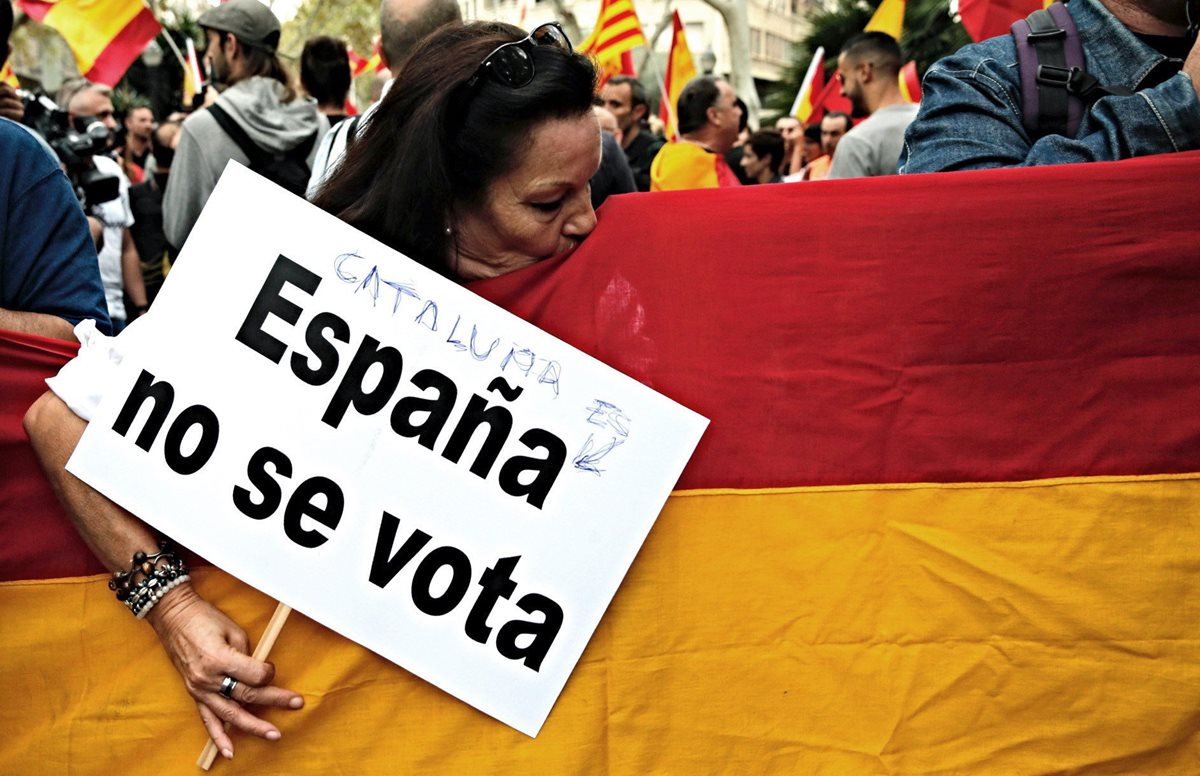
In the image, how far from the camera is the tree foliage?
20672mm

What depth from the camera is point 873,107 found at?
6.01 meters

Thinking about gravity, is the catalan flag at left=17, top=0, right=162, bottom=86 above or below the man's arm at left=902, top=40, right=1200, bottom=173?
below

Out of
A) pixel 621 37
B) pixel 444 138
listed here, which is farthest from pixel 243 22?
pixel 621 37

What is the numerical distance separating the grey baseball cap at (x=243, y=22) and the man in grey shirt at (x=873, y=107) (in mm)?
2446

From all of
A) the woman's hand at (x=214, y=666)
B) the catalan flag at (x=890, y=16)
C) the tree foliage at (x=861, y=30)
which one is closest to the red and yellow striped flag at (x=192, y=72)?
the catalan flag at (x=890, y=16)

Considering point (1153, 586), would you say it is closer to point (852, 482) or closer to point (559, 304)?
point (852, 482)

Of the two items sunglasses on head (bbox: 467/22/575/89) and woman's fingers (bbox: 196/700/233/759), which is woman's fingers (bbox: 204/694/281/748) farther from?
sunglasses on head (bbox: 467/22/575/89)

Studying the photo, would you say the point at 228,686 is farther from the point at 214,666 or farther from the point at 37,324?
the point at 37,324

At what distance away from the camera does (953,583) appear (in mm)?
2039

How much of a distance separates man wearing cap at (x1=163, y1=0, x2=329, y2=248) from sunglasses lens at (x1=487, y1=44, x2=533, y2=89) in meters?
2.47

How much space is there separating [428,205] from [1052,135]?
1155 mm

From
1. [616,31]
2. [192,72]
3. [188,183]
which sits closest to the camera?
[188,183]

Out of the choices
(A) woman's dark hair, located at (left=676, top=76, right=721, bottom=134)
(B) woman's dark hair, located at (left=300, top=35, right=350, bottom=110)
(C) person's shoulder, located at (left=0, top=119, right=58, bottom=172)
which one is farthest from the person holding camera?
(C) person's shoulder, located at (left=0, top=119, right=58, bottom=172)

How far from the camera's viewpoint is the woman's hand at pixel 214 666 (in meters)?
1.89
